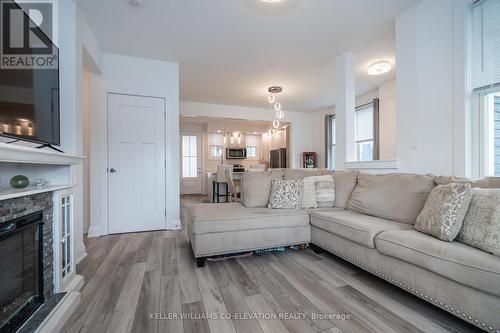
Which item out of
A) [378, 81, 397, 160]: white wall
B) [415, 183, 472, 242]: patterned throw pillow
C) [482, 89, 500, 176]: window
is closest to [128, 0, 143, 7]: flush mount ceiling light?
[415, 183, 472, 242]: patterned throw pillow

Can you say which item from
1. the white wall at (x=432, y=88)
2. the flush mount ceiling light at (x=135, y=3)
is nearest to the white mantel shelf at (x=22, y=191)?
the flush mount ceiling light at (x=135, y=3)

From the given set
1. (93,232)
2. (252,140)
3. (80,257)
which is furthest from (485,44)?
(252,140)

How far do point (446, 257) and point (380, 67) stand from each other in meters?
3.29

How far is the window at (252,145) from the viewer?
799 centimetres

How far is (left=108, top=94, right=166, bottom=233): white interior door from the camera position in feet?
10.7

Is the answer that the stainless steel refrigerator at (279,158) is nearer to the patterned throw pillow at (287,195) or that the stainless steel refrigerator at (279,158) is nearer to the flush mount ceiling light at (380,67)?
the flush mount ceiling light at (380,67)

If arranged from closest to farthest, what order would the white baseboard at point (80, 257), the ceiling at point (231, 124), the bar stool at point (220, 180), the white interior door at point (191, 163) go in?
the white baseboard at point (80, 257)
the bar stool at point (220, 180)
the ceiling at point (231, 124)
the white interior door at point (191, 163)

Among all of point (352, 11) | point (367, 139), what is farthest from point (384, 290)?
point (367, 139)

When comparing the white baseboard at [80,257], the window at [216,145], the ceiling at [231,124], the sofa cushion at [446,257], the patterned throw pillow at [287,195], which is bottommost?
the white baseboard at [80,257]

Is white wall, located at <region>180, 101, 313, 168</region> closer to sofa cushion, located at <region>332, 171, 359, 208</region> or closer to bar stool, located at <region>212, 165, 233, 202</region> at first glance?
bar stool, located at <region>212, 165, 233, 202</region>

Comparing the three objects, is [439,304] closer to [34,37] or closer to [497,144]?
[497,144]

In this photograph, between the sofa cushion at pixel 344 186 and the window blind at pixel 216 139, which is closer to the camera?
the sofa cushion at pixel 344 186

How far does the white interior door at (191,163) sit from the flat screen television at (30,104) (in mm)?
Answer: 5979

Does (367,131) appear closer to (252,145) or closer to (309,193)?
(309,193)
